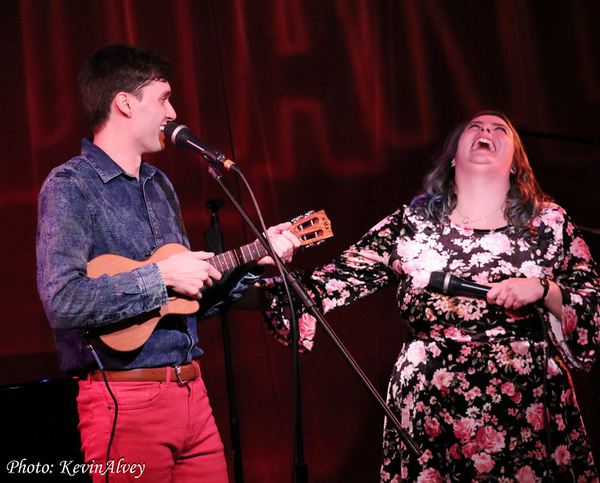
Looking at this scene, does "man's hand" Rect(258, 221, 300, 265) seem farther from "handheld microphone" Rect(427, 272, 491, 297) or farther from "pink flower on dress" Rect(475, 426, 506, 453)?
"pink flower on dress" Rect(475, 426, 506, 453)

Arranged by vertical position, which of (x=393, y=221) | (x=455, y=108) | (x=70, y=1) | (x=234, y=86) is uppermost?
(x=70, y=1)

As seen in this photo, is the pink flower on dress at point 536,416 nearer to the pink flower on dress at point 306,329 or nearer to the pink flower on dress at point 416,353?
the pink flower on dress at point 416,353

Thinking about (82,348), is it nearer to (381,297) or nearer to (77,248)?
(77,248)

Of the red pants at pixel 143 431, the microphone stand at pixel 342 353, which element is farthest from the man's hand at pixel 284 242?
the red pants at pixel 143 431

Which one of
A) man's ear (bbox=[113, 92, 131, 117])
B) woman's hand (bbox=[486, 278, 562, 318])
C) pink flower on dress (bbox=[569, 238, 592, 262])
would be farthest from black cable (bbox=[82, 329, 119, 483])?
pink flower on dress (bbox=[569, 238, 592, 262])

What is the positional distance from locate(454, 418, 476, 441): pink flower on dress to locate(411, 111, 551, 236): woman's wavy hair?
80 centimetres

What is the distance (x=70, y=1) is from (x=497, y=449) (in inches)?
128

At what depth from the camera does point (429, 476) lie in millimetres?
2490

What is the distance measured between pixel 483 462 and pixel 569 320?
647mm

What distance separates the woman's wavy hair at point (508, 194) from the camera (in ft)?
9.13

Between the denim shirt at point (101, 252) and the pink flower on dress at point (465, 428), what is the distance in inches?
40.6

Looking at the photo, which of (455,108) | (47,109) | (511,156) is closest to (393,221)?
(511,156)

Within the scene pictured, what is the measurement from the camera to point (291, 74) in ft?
13.5

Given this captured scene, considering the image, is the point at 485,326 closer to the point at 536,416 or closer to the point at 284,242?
the point at 536,416
